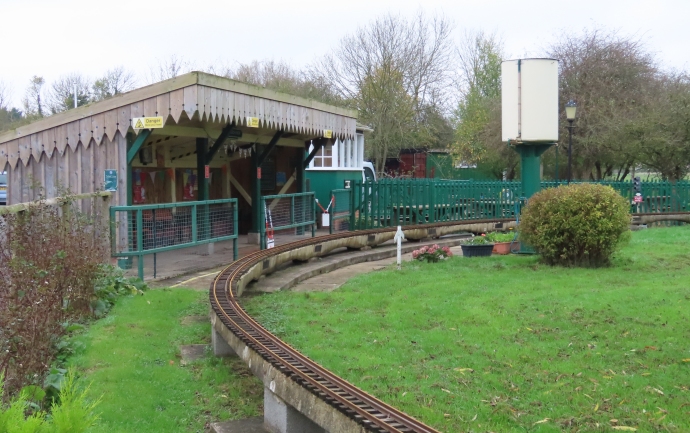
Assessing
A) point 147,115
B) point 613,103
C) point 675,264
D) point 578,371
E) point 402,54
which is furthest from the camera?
point 402,54

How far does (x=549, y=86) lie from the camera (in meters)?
15.0

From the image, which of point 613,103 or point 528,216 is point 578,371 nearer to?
point 528,216

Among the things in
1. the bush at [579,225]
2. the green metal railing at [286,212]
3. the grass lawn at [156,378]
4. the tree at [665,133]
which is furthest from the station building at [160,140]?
the tree at [665,133]

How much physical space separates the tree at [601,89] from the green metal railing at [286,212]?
67.6 ft

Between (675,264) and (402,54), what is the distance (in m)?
30.7

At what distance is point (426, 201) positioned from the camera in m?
20.8

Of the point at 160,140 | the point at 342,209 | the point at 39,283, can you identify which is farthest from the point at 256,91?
the point at 39,283

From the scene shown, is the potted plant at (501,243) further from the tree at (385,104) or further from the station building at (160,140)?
the tree at (385,104)

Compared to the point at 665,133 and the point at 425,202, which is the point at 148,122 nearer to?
the point at 425,202

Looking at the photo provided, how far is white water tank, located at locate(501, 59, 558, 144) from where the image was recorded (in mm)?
14875

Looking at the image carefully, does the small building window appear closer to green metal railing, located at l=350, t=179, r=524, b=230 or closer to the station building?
green metal railing, located at l=350, t=179, r=524, b=230

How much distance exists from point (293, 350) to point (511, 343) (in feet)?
8.13

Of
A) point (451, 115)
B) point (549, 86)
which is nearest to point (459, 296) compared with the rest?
point (549, 86)

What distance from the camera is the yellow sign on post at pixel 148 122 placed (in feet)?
38.0
